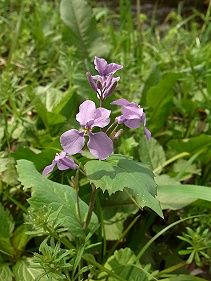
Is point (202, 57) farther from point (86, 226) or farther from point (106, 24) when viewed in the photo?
point (86, 226)

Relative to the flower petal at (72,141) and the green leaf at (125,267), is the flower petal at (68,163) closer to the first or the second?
the flower petal at (72,141)

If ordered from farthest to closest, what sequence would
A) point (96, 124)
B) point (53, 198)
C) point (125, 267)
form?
1. point (125, 267)
2. point (53, 198)
3. point (96, 124)

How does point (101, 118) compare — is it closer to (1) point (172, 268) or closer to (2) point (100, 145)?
(2) point (100, 145)

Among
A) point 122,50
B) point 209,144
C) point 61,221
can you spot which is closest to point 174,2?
point 122,50

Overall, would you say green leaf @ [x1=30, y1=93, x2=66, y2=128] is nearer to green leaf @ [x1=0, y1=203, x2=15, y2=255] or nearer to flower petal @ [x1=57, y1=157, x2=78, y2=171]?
green leaf @ [x1=0, y1=203, x2=15, y2=255]

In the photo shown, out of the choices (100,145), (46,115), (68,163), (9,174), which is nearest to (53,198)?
(68,163)

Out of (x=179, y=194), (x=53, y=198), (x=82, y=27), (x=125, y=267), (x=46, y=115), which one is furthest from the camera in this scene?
(x=82, y=27)

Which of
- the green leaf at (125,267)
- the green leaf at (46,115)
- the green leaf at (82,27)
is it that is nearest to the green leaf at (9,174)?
the green leaf at (46,115)
